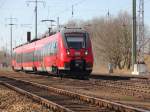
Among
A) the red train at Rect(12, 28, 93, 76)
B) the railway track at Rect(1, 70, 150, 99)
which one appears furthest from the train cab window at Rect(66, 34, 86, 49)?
the railway track at Rect(1, 70, 150, 99)

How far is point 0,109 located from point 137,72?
32569 mm

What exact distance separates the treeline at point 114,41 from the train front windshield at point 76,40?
136ft

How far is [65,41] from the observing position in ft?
106

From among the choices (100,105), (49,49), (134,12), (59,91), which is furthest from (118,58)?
(100,105)

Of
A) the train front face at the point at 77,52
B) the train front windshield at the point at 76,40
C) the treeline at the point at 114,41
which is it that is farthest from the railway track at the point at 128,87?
the treeline at the point at 114,41

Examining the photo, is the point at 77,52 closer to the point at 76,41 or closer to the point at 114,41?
the point at 76,41

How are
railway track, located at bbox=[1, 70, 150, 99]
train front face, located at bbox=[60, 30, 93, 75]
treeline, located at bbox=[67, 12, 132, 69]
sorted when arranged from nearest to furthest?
railway track, located at bbox=[1, 70, 150, 99] < train front face, located at bbox=[60, 30, 93, 75] < treeline, located at bbox=[67, 12, 132, 69]

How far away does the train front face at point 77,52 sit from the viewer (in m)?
31.8

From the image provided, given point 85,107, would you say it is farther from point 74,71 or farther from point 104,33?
point 104,33

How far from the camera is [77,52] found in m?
32.0

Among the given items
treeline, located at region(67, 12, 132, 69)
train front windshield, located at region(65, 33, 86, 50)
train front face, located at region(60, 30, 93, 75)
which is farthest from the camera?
treeline, located at region(67, 12, 132, 69)

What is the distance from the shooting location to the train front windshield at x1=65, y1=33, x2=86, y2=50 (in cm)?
3228

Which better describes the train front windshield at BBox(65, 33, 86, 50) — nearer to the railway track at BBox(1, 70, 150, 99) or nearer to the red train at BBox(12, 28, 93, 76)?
the red train at BBox(12, 28, 93, 76)

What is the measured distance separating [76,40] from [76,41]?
76 millimetres
